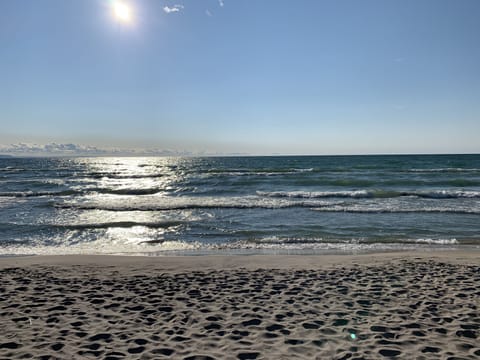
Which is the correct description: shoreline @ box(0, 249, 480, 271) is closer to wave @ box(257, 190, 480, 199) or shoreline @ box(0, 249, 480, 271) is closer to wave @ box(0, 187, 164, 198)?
wave @ box(257, 190, 480, 199)

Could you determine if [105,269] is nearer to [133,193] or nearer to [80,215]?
[80,215]

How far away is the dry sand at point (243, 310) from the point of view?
4.26 meters

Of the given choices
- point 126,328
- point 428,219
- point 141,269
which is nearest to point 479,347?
point 126,328

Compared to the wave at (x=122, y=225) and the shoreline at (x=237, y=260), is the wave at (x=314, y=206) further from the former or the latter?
the shoreline at (x=237, y=260)

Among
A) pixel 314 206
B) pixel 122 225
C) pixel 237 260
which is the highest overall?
pixel 314 206

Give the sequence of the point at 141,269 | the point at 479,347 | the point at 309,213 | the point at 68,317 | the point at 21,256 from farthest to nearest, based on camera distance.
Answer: the point at 309,213 → the point at 21,256 → the point at 141,269 → the point at 68,317 → the point at 479,347

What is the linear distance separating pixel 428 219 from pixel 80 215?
16.5 metres

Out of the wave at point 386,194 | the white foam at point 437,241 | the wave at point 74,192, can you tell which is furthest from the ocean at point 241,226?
the wave at point 74,192

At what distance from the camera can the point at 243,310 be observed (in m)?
5.45

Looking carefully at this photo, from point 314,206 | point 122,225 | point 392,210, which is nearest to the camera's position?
point 122,225

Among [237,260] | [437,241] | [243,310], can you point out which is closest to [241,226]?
[237,260]

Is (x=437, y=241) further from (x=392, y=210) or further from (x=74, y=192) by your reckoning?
(x=74, y=192)

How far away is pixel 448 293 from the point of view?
6.09m

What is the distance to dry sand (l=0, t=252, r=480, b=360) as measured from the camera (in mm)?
4262
